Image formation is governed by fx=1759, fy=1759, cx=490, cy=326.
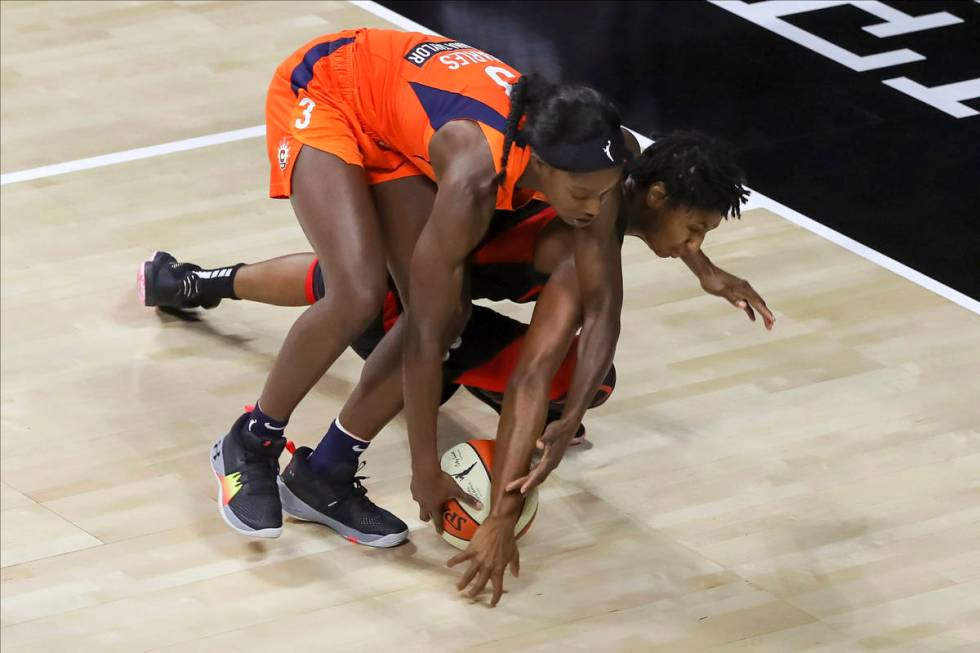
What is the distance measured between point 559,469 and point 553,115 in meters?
1.09

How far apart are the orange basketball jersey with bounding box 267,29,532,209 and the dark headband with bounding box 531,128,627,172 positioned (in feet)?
0.67

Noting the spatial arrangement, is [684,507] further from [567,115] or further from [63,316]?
[63,316]

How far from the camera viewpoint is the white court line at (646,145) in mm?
5086

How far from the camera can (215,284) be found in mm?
4809

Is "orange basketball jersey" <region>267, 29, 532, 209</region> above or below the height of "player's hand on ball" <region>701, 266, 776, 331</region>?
above

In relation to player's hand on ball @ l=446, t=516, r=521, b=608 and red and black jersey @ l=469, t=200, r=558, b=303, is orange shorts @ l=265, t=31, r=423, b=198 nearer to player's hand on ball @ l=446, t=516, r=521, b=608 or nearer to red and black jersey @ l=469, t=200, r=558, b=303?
red and black jersey @ l=469, t=200, r=558, b=303

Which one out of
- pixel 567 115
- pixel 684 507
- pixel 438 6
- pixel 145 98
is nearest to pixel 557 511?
pixel 684 507

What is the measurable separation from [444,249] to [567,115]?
358 mm

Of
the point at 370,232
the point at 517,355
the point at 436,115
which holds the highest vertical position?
the point at 436,115

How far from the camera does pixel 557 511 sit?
4078 mm

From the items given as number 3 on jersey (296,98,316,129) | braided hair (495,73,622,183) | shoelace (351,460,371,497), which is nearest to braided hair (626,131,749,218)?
braided hair (495,73,622,183)

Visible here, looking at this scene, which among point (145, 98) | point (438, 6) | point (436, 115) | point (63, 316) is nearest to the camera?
point (436, 115)

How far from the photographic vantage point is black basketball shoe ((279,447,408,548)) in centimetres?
393

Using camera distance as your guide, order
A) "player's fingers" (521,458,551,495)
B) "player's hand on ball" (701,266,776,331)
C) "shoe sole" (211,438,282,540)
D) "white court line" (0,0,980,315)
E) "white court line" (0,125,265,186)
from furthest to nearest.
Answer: "white court line" (0,125,265,186)
"white court line" (0,0,980,315)
"player's hand on ball" (701,266,776,331)
"shoe sole" (211,438,282,540)
"player's fingers" (521,458,551,495)
